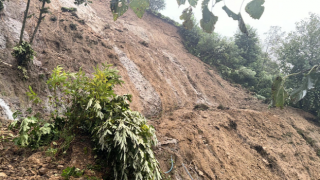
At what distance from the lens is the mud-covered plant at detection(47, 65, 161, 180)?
263cm

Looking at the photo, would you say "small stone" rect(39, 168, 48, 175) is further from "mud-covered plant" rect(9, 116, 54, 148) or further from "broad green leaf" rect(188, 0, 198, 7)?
"broad green leaf" rect(188, 0, 198, 7)

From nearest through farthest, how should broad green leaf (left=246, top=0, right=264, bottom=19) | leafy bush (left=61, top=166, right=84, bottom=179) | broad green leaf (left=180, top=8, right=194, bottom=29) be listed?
broad green leaf (left=246, top=0, right=264, bottom=19) < broad green leaf (left=180, top=8, right=194, bottom=29) < leafy bush (left=61, top=166, right=84, bottom=179)

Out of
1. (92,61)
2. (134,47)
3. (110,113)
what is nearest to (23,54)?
(92,61)

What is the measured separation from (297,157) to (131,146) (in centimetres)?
716

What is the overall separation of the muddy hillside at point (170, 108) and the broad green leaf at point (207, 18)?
241cm

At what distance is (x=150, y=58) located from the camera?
1168 centimetres

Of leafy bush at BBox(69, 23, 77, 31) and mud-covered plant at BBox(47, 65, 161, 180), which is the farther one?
leafy bush at BBox(69, 23, 77, 31)

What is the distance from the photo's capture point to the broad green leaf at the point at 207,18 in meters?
1.28

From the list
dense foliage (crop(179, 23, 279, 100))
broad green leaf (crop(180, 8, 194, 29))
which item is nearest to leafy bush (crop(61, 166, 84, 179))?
broad green leaf (crop(180, 8, 194, 29))

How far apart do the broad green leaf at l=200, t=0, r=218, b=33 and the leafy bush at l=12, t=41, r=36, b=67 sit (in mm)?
5876

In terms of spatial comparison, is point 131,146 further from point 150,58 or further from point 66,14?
point 66,14

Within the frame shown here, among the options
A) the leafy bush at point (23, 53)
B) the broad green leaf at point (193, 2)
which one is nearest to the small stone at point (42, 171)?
the broad green leaf at point (193, 2)

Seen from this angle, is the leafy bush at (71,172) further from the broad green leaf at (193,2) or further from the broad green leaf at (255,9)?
the broad green leaf at (255,9)

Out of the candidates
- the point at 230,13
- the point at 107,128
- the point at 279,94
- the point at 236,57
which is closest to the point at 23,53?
the point at 107,128
